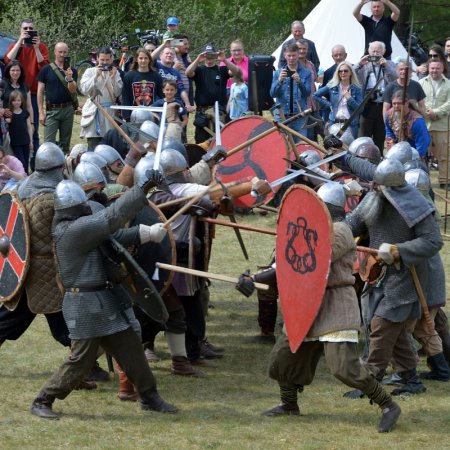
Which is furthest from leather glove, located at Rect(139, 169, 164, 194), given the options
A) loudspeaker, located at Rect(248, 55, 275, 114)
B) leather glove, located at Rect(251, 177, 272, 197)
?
loudspeaker, located at Rect(248, 55, 275, 114)

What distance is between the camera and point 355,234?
6.85 meters

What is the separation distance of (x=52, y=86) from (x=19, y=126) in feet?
2.58

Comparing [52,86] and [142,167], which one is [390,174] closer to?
[142,167]

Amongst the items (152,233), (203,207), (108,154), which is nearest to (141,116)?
(108,154)

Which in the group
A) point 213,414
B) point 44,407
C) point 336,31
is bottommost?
point 213,414

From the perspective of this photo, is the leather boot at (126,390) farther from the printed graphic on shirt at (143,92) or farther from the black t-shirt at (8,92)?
the black t-shirt at (8,92)

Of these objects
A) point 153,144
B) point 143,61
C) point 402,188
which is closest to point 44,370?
point 153,144

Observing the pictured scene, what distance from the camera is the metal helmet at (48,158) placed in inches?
270

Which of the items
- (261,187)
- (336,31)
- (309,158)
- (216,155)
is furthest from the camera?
(336,31)

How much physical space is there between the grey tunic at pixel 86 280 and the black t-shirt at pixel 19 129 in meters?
5.93

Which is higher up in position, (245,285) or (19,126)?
(19,126)

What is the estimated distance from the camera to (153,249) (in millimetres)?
6680

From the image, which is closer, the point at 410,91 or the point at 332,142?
the point at 332,142

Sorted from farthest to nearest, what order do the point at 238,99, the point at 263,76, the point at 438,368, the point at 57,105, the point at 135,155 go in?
1. the point at 263,76
2. the point at 238,99
3. the point at 57,105
4. the point at 135,155
5. the point at 438,368
